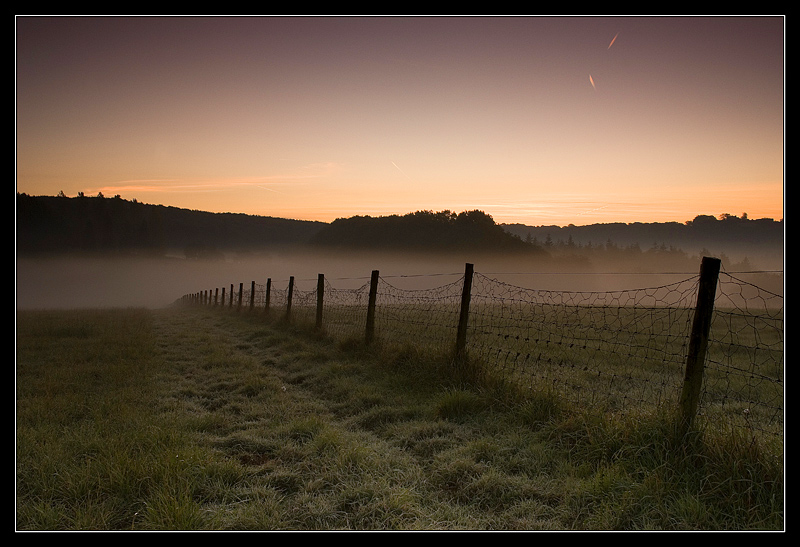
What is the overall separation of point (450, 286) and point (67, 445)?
5863mm

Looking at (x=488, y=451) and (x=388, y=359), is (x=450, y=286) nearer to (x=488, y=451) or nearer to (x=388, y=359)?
(x=388, y=359)

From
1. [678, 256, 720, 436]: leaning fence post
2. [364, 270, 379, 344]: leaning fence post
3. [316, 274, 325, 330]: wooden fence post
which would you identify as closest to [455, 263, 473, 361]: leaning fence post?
[364, 270, 379, 344]: leaning fence post

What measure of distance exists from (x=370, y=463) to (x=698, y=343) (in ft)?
10.5

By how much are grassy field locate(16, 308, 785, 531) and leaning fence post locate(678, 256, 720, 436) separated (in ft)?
0.69

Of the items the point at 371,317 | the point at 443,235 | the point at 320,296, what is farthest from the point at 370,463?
the point at 443,235

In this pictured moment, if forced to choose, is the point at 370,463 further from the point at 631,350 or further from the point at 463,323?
the point at 631,350

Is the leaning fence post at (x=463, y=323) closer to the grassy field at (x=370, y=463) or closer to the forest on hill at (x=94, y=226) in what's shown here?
the grassy field at (x=370, y=463)

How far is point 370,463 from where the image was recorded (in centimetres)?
386

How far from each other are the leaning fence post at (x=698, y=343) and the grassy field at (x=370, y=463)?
0.69 ft

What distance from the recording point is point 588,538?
8.66 feet

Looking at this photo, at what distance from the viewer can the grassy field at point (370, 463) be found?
9.93 ft

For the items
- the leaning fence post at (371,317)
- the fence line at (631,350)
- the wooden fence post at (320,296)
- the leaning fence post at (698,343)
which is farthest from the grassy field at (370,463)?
the wooden fence post at (320,296)

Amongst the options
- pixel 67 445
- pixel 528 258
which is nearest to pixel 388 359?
pixel 67 445

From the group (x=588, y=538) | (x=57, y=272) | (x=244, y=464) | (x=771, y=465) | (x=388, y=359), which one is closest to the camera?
(x=588, y=538)
